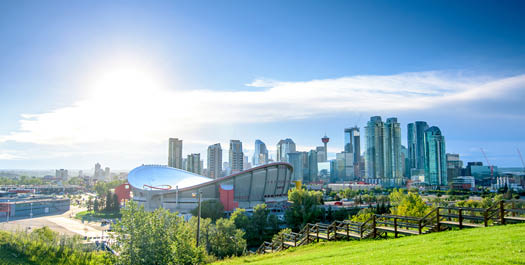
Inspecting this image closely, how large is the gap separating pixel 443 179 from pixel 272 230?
6514 inches

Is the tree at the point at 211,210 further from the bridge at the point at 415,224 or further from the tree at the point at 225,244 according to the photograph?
the bridge at the point at 415,224

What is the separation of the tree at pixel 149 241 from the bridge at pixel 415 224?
270 inches

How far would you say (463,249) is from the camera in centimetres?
1048

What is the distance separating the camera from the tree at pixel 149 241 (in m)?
15.1

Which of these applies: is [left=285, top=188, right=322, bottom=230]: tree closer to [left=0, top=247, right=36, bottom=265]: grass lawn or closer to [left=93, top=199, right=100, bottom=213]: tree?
[left=0, top=247, right=36, bottom=265]: grass lawn

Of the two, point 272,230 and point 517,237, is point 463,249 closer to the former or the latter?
point 517,237

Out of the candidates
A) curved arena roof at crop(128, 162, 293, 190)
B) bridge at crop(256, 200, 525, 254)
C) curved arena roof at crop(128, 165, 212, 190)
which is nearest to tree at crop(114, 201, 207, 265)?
bridge at crop(256, 200, 525, 254)

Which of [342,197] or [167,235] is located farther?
[342,197]

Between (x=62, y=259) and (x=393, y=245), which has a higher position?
(x=393, y=245)

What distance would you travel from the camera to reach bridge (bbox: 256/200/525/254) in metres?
14.5

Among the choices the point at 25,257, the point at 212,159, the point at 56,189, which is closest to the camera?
the point at 25,257

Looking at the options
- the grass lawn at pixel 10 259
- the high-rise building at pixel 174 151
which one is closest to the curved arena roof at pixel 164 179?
the grass lawn at pixel 10 259

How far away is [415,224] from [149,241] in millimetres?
12388

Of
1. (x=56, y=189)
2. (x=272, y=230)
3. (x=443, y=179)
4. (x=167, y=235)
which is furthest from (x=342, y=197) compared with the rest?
(x=56, y=189)
